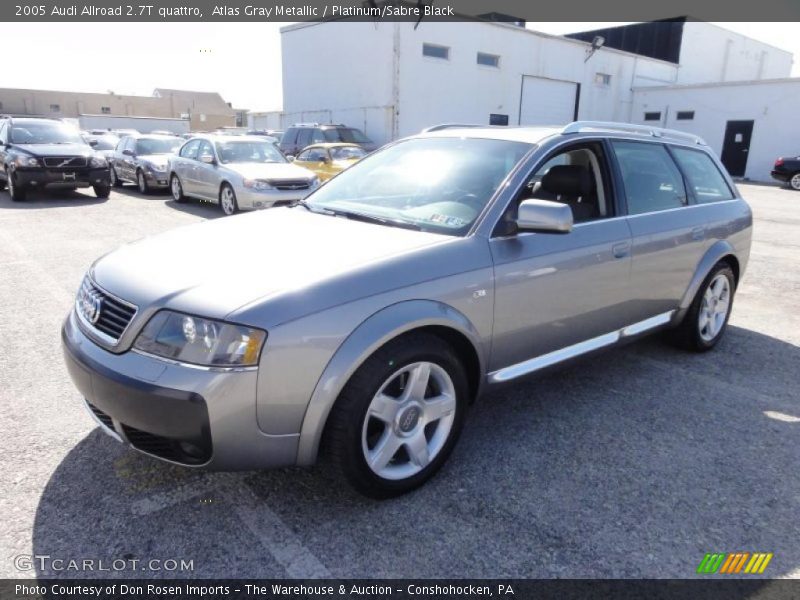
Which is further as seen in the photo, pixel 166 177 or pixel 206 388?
pixel 166 177

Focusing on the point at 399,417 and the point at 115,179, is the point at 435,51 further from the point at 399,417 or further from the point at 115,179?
the point at 399,417

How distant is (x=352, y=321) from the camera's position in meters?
2.42

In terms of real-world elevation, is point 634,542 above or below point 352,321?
below

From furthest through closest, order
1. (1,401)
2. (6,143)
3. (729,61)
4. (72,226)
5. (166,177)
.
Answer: (729,61), (166,177), (6,143), (72,226), (1,401)

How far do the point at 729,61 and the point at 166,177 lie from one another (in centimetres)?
3902

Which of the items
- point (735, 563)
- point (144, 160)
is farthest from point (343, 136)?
point (735, 563)

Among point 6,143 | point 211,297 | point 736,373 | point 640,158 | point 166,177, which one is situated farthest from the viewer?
point 166,177

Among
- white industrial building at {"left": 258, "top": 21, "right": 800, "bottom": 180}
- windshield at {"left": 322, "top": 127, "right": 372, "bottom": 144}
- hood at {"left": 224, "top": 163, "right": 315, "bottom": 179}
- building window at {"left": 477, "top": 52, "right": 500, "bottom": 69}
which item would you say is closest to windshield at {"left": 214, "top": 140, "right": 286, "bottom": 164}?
hood at {"left": 224, "top": 163, "right": 315, "bottom": 179}

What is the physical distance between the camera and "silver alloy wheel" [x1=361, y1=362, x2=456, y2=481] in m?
2.64

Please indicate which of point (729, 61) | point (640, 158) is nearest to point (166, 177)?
point (640, 158)

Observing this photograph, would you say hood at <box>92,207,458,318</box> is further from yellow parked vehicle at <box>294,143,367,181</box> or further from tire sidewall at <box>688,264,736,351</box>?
yellow parked vehicle at <box>294,143,367,181</box>

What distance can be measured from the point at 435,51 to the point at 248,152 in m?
14.0

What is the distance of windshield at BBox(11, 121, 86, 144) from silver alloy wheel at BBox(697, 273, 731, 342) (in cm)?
1403

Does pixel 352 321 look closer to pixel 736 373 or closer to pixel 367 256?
pixel 367 256
